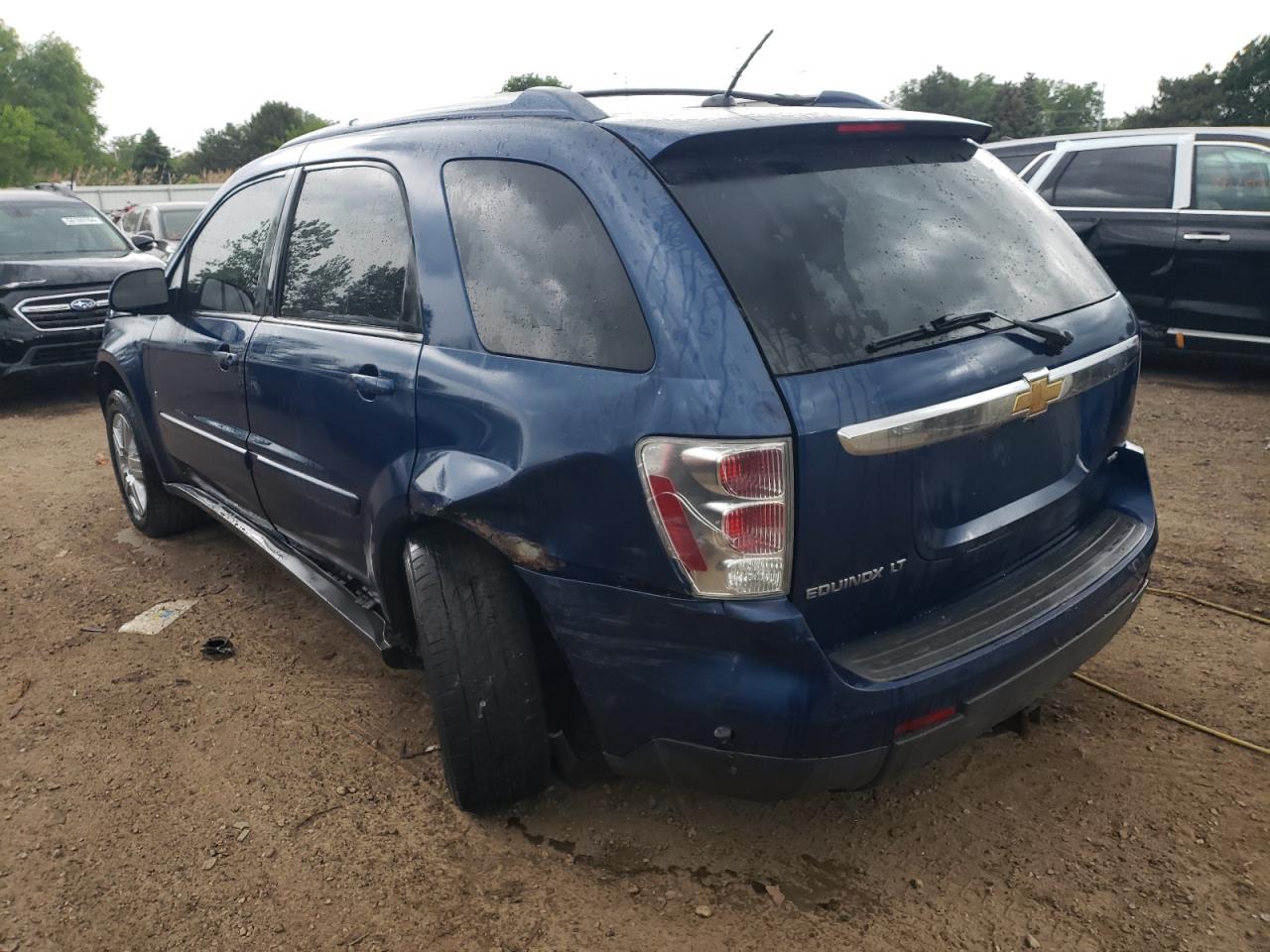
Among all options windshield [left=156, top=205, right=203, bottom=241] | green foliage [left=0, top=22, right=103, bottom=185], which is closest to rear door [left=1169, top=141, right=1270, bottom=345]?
windshield [left=156, top=205, right=203, bottom=241]

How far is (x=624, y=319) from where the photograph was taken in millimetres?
2146

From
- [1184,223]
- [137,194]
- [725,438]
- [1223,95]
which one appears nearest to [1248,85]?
[1223,95]

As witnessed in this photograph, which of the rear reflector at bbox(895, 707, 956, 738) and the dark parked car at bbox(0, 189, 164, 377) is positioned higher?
the dark parked car at bbox(0, 189, 164, 377)

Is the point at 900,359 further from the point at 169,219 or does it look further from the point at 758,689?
the point at 169,219

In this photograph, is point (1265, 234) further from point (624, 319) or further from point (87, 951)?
point (87, 951)

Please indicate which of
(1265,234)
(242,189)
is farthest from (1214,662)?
(1265,234)

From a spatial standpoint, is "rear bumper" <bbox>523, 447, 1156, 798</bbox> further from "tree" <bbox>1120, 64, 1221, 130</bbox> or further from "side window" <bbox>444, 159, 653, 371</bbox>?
"tree" <bbox>1120, 64, 1221, 130</bbox>

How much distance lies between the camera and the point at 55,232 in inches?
360

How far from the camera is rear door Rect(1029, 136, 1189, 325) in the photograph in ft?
23.9

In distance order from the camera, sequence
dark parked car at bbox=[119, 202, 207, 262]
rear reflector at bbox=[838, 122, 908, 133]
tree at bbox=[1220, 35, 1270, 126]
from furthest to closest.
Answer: tree at bbox=[1220, 35, 1270, 126]
dark parked car at bbox=[119, 202, 207, 262]
rear reflector at bbox=[838, 122, 908, 133]

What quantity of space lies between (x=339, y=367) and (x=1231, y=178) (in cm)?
671

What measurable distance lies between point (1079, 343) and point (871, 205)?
2.03 feet

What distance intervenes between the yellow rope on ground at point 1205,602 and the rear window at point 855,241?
1.64m

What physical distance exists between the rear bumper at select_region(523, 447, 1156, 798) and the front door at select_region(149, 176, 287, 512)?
182cm
